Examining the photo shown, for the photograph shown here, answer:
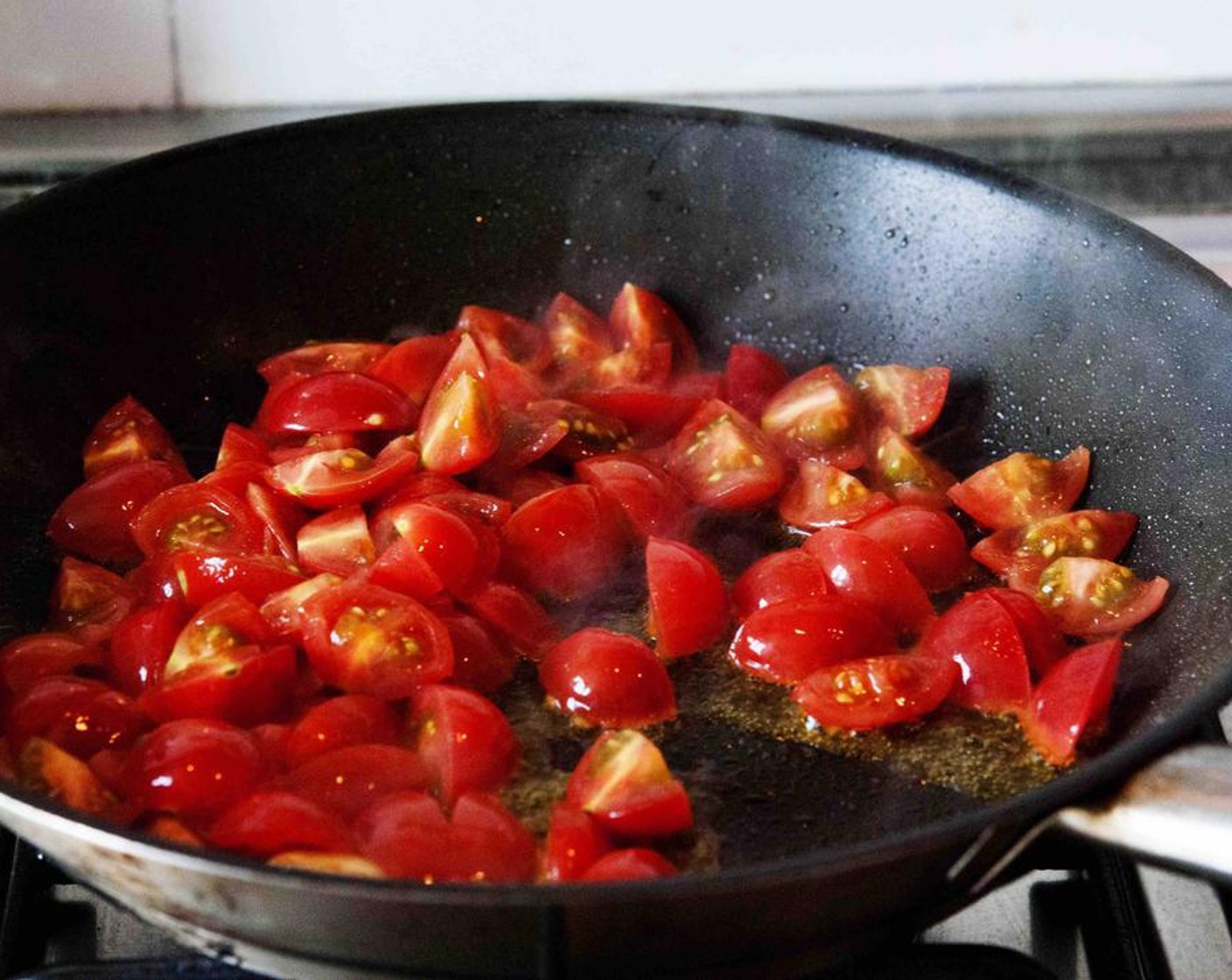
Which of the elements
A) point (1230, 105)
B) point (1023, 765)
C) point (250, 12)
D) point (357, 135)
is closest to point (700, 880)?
point (1023, 765)

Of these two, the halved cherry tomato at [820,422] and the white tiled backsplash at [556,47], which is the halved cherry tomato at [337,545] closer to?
the halved cherry tomato at [820,422]

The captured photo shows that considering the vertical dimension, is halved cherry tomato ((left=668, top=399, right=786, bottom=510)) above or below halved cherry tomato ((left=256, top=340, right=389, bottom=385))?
below

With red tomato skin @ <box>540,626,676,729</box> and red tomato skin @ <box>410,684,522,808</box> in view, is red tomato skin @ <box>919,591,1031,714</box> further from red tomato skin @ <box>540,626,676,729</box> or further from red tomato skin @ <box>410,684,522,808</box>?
red tomato skin @ <box>410,684,522,808</box>

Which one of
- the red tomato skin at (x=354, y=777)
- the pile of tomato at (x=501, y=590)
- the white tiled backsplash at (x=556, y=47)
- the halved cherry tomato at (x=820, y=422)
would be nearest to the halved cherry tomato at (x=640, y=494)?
the pile of tomato at (x=501, y=590)

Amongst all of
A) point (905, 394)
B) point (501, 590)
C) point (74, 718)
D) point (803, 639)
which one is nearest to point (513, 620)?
point (501, 590)

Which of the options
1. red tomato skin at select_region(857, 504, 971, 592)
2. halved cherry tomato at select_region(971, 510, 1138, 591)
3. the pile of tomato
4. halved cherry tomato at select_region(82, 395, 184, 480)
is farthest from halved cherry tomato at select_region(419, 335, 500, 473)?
halved cherry tomato at select_region(971, 510, 1138, 591)

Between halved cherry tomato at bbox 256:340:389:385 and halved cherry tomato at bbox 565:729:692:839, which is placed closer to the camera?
halved cherry tomato at bbox 565:729:692:839

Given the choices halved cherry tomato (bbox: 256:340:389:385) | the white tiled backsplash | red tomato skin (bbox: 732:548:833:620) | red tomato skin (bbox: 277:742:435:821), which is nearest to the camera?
red tomato skin (bbox: 277:742:435:821)
